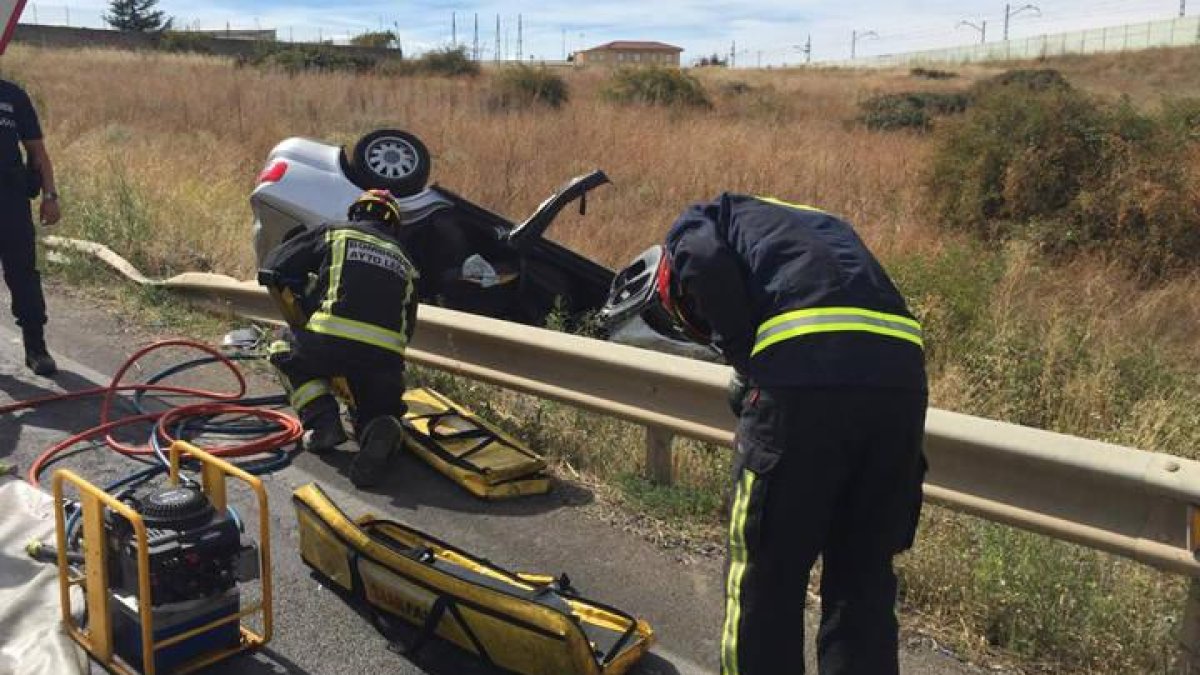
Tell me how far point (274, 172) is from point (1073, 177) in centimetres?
690

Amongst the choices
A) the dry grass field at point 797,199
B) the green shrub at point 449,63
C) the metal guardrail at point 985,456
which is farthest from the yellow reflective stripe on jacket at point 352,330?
the green shrub at point 449,63

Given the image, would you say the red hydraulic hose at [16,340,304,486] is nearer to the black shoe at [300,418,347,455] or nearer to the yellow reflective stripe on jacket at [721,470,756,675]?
the black shoe at [300,418,347,455]

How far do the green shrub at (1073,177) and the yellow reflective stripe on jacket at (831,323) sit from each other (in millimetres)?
6565

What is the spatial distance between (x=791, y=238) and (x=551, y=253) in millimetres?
3411

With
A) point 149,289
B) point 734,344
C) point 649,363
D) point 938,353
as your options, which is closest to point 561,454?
point 649,363

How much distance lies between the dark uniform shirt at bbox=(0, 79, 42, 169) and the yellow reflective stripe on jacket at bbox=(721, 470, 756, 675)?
515 centimetres

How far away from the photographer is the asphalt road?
116 inches

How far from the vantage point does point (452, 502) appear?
13.4 feet

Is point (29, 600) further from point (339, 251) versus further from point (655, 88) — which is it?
point (655, 88)

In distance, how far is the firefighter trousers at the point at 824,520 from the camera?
92.0 inches

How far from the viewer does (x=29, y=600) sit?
119 inches

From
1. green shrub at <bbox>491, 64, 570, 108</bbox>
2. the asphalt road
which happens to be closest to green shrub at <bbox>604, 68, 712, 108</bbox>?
green shrub at <bbox>491, 64, 570, 108</bbox>

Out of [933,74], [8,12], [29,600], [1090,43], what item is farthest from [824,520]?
[1090,43]

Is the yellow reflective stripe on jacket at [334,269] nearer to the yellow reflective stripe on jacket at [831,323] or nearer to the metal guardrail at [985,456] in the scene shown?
the metal guardrail at [985,456]
